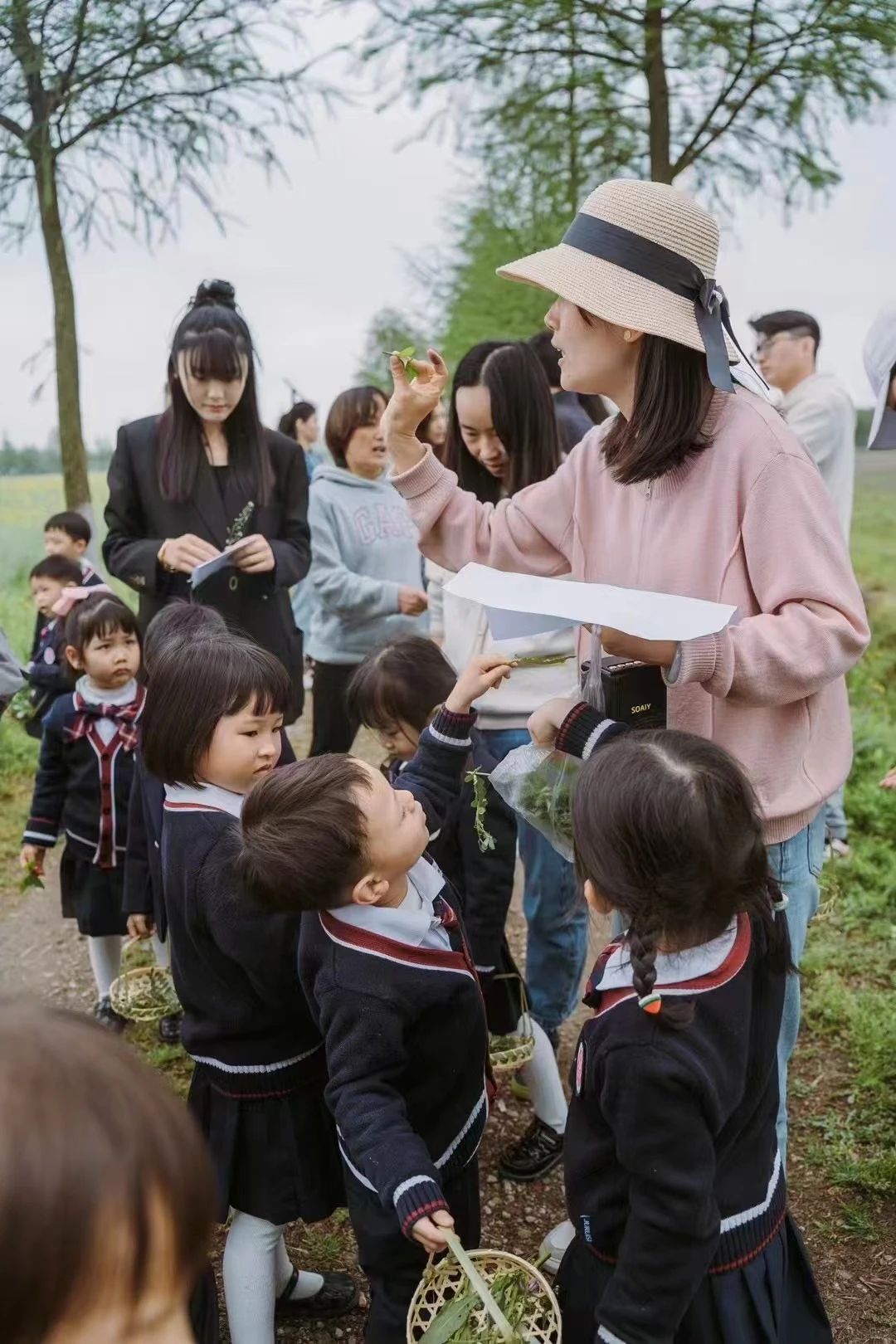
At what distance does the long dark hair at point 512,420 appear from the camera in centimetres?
296

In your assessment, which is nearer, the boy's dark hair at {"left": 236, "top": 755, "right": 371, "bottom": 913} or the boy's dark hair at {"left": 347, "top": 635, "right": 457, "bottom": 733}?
the boy's dark hair at {"left": 236, "top": 755, "right": 371, "bottom": 913}

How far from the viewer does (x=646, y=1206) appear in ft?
4.83

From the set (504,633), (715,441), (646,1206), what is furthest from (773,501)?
(646,1206)

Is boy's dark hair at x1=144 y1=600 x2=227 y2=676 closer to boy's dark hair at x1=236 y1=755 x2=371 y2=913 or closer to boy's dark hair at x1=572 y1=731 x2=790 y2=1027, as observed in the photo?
boy's dark hair at x1=236 y1=755 x2=371 y2=913

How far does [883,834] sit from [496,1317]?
408 centimetres

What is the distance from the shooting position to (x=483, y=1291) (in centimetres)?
148

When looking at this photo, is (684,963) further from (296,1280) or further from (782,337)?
(782,337)

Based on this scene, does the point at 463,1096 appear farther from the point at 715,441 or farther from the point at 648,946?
the point at 715,441

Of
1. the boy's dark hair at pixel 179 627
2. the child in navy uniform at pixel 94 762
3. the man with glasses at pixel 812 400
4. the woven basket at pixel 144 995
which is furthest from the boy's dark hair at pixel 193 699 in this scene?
the man with glasses at pixel 812 400

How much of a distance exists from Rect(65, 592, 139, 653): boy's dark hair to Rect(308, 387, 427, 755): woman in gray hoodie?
1.03 meters

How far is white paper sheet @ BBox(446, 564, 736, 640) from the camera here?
1.57m

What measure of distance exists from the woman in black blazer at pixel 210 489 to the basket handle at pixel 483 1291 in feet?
7.11

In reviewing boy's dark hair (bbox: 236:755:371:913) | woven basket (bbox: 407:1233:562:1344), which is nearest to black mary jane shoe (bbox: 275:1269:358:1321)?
woven basket (bbox: 407:1233:562:1344)

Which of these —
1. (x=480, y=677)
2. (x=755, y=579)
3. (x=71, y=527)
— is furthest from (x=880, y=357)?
(x=71, y=527)
